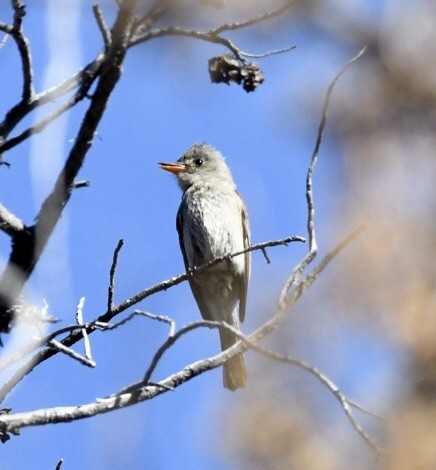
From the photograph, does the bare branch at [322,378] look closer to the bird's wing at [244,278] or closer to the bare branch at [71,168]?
the bare branch at [71,168]

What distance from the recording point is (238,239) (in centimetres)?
830

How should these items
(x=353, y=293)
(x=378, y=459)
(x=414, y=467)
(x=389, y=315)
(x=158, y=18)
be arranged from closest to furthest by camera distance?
(x=414, y=467) → (x=378, y=459) → (x=389, y=315) → (x=353, y=293) → (x=158, y=18)

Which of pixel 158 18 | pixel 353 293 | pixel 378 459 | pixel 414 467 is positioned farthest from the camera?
pixel 158 18

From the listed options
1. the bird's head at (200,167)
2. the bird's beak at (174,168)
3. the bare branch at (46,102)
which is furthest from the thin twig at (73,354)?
the bird's beak at (174,168)

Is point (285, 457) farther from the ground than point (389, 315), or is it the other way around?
point (389, 315)

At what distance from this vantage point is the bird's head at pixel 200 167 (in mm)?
8922

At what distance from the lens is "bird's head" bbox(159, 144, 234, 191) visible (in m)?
8.92

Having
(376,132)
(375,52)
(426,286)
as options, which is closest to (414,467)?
(426,286)

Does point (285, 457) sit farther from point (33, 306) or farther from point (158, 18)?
point (158, 18)

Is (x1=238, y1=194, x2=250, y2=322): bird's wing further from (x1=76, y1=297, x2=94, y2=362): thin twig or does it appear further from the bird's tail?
(x1=76, y1=297, x2=94, y2=362): thin twig

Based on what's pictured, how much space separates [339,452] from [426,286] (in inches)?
21.2

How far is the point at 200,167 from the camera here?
9125 millimetres

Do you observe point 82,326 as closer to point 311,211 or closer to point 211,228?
point 311,211

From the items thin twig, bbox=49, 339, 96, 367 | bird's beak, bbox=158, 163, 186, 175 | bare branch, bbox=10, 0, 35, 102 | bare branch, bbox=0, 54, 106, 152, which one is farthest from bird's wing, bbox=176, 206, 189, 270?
bare branch, bbox=10, 0, 35, 102
